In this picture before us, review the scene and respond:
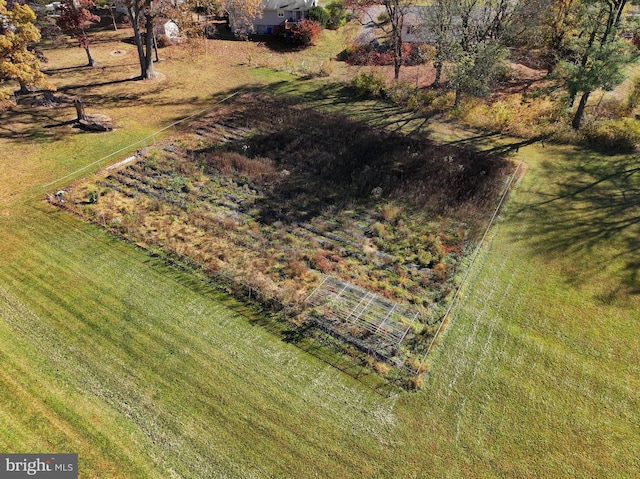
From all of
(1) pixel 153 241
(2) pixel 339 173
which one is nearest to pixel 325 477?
(1) pixel 153 241

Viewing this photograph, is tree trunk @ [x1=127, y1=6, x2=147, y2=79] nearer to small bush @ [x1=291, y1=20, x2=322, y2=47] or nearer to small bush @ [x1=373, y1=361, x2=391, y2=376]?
small bush @ [x1=291, y1=20, x2=322, y2=47]

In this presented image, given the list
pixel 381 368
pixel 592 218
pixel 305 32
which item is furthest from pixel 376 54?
pixel 381 368

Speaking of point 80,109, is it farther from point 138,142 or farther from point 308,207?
point 308,207

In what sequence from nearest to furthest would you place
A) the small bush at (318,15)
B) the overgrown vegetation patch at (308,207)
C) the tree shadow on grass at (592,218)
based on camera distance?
the overgrown vegetation patch at (308,207)
the tree shadow on grass at (592,218)
the small bush at (318,15)

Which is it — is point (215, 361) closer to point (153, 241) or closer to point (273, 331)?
point (273, 331)

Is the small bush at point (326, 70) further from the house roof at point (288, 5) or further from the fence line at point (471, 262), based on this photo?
the fence line at point (471, 262)

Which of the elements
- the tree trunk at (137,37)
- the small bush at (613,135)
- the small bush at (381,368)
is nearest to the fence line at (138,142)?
the tree trunk at (137,37)
